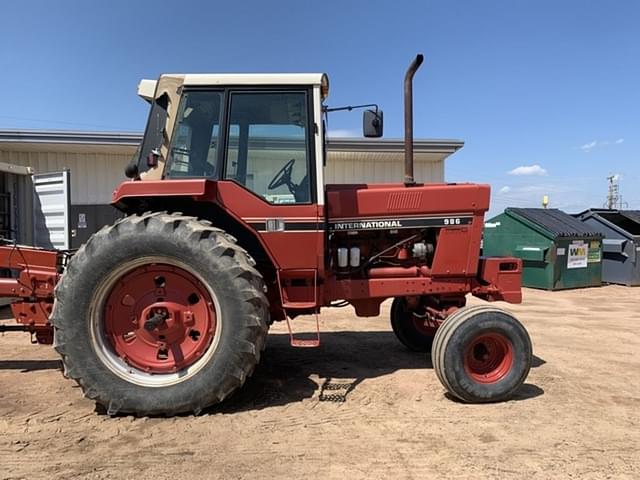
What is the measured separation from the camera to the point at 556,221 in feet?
38.9

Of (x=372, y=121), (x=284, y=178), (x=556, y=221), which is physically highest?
(x=372, y=121)

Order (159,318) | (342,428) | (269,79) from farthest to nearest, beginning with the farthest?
(269,79) → (159,318) → (342,428)

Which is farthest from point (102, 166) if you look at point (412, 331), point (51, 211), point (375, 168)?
point (412, 331)

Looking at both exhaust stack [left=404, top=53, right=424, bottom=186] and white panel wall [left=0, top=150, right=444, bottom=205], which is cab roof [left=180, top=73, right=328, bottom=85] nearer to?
exhaust stack [left=404, top=53, right=424, bottom=186]

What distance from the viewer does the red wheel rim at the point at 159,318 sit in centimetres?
368

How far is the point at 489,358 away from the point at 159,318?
8.65ft

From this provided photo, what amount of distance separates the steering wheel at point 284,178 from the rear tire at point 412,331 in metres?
2.08

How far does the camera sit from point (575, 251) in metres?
11.3

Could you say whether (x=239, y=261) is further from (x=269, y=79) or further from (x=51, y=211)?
(x=51, y=211)

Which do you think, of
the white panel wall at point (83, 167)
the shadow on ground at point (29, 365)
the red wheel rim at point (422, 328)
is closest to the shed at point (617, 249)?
the red wheel rim at point (422, 328)

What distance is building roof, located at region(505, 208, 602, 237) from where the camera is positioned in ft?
36.8

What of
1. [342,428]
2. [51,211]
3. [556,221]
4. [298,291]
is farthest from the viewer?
[556,221]

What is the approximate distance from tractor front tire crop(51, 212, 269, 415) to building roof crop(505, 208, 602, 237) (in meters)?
9.34

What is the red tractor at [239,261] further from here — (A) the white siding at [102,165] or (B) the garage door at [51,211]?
(A) the white siding at [102,165]
